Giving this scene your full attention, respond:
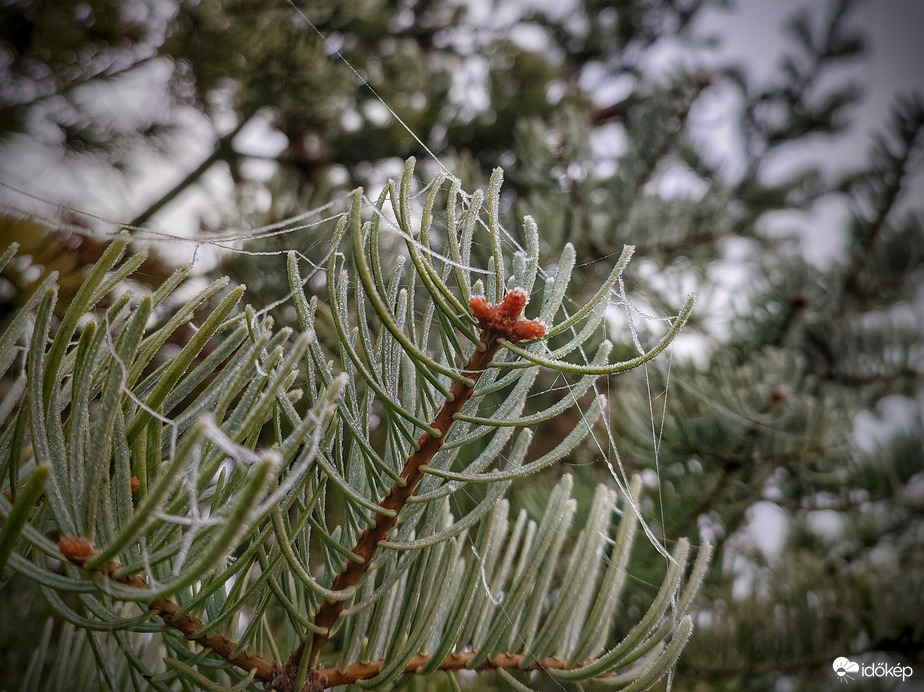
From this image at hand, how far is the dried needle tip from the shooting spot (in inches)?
7.4

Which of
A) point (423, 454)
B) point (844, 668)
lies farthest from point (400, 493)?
point (844, 668)

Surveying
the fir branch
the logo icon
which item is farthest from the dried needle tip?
the logo icon

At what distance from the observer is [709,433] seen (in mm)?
594

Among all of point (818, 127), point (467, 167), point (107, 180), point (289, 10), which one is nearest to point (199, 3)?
point (289, 10)

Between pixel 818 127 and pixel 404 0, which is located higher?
pixel 404 0

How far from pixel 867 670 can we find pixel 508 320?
651 millimetres

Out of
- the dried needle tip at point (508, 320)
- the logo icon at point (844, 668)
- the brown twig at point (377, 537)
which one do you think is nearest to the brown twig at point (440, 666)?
the brown twig at point (377, 537)

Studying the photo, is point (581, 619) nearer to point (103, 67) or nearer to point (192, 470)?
point (192, 470)

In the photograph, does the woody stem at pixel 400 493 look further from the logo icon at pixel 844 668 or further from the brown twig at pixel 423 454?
the logo icon at pixel 844 668

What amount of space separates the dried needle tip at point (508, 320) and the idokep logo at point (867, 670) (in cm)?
61

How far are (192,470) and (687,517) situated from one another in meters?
0.51

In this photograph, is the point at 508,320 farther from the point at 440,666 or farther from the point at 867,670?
the point at 867,670

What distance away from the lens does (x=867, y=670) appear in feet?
1.95

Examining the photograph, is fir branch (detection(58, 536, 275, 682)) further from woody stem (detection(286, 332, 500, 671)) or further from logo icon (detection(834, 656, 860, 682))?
logo icon (detection(834, 656, 860, 682))
